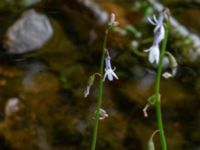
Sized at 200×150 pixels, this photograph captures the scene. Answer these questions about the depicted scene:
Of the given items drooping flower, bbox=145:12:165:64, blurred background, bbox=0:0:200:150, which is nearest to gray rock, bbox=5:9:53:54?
blurred background, bbox=0:0:200:150

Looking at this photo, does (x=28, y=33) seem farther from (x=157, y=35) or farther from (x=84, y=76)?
(x=157, y=35)

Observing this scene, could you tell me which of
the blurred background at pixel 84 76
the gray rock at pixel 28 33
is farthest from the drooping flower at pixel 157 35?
the gray rock at pixel 28 33

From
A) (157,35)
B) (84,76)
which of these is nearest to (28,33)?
(84,76)

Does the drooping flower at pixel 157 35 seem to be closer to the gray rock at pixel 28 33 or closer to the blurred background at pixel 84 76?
the blurred background at pixel 84 76

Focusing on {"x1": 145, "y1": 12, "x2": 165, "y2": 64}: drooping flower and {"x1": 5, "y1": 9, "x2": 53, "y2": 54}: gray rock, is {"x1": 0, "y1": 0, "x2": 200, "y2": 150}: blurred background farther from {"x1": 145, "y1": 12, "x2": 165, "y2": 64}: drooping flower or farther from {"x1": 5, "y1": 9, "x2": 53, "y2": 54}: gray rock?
{"x1": 145, "y1": 12, "x2": 165, "y2": 64}: drooping flower

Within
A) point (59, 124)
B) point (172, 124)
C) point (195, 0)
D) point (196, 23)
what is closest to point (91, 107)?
point (59, 124)

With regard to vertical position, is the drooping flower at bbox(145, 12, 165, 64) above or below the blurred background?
above

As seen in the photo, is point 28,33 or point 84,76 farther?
point 28,33

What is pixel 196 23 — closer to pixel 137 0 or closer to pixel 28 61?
pixel 137 0
